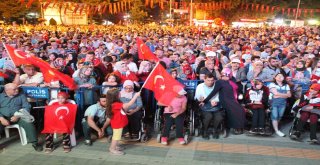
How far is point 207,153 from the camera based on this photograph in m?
6.52

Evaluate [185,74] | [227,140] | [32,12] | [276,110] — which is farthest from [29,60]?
[32,12]

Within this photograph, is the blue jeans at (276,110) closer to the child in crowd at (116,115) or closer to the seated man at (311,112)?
the seated man at (311,112)

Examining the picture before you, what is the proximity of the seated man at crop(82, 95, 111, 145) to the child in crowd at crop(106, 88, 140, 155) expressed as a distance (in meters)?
0.42

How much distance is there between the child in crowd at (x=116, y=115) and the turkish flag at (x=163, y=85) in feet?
1.38

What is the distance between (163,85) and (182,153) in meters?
1.36

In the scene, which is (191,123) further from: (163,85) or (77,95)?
(77,95)

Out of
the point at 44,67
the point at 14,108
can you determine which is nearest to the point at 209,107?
the point at 44,67

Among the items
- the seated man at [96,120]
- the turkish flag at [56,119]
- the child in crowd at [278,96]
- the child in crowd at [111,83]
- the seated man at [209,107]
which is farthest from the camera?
the child in crowd at [278,96]

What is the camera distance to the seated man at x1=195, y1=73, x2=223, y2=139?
23.7ft

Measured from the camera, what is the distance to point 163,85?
6.70 meters

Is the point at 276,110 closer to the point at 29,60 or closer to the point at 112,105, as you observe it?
the point at 112,105

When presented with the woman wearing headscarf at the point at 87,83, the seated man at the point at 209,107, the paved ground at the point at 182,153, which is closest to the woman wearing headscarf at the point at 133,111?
the paved ground at the point at 182,153

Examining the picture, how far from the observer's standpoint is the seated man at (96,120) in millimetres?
6801

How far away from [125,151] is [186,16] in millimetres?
62902
